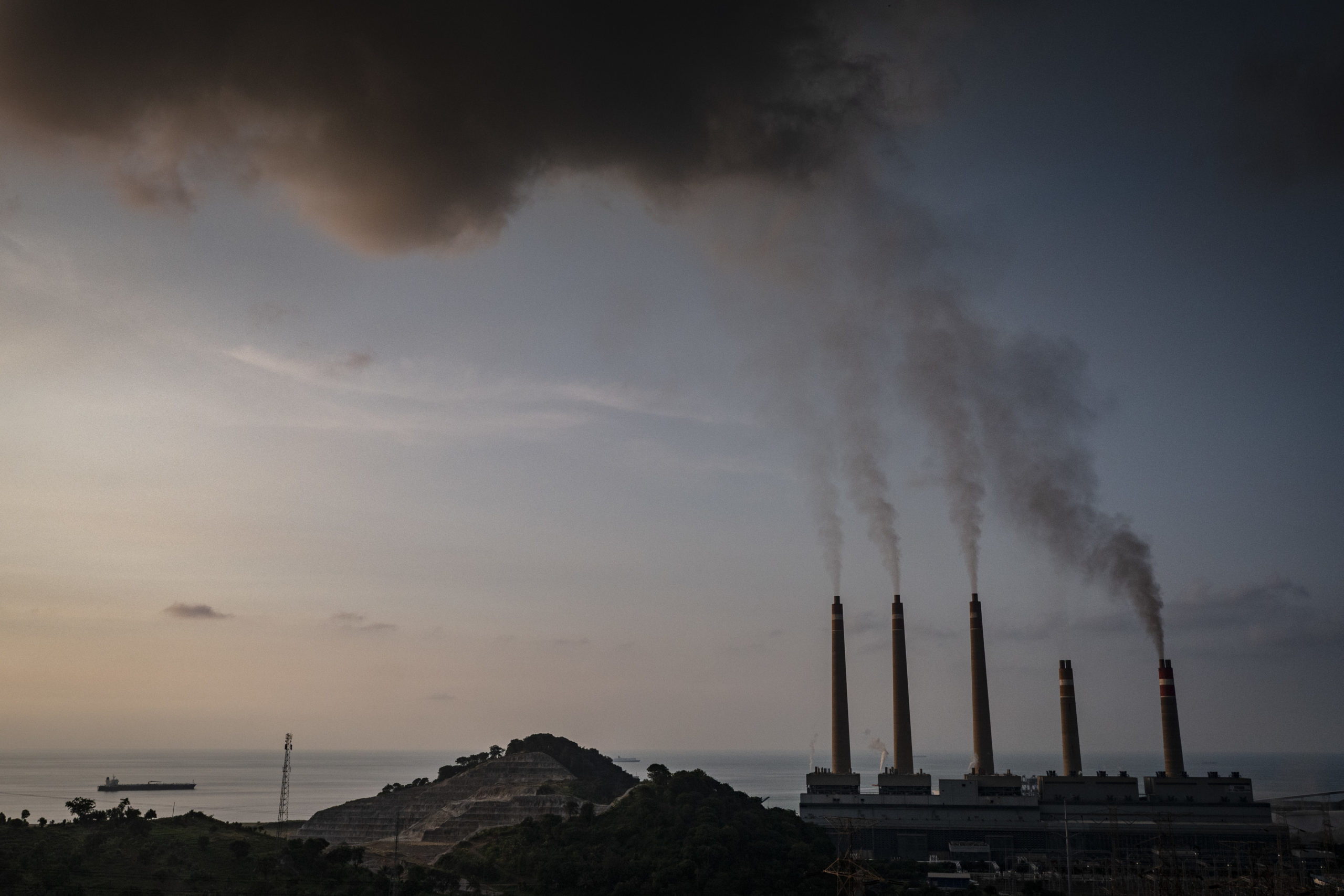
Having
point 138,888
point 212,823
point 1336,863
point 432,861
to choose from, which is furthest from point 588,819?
point 1336,863

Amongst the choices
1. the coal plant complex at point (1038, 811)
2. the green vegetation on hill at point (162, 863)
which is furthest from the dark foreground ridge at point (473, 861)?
the coal plant complex at point (1038, 811)

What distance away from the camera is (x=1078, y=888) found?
82812 millimetres

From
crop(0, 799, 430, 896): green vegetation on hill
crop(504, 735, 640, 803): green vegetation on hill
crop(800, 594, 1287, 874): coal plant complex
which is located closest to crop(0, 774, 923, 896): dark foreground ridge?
crop(0, 799, 430, 896): green vegetation on hill

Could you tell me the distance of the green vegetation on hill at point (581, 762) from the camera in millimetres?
128625

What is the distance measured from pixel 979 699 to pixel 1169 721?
1987cm

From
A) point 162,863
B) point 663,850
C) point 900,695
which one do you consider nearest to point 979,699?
point 900,695

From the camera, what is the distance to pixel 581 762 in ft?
Result: 449

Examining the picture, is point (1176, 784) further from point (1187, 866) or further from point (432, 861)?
point (432, 861)

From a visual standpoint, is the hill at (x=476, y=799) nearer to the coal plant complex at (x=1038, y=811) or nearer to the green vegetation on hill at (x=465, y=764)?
the green vegetation on hill at (x=465, y=764)

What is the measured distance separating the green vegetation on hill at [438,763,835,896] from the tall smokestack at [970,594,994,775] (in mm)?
23958

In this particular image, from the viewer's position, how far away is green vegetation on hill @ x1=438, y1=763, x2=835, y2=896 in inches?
3100

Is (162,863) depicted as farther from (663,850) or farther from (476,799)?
(476,799)

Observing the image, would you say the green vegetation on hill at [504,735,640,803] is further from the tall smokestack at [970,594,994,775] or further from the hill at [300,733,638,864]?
the tall smokestack at [970,594,994,775]

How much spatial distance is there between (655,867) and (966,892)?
2367 centimetres
